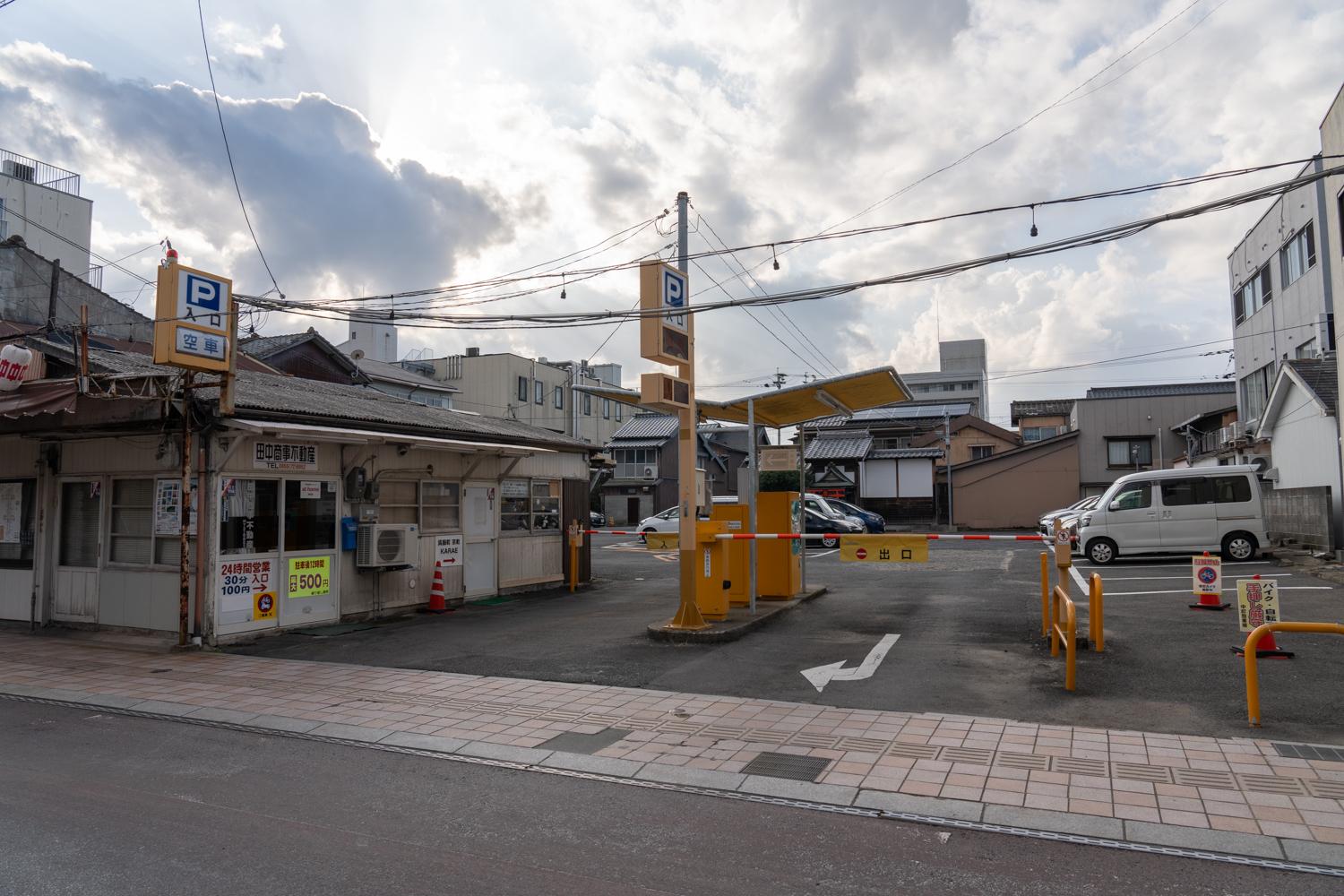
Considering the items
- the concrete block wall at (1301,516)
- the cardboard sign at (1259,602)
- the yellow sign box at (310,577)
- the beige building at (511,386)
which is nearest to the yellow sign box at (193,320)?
the yellow sign box at (310,577)

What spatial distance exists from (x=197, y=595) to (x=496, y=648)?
3.94m

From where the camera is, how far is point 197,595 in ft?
36.4

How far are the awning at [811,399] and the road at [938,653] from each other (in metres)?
3.17

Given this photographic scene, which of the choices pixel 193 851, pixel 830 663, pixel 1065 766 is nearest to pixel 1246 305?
pixel 830 663

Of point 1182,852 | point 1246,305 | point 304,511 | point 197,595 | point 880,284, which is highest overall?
point 1246,305

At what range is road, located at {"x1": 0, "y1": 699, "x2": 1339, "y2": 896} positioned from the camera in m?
4.11

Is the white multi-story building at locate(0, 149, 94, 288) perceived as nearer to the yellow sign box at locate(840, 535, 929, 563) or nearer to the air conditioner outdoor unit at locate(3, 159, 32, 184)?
the air conditioner outdoor unit at locate(3, 159, 32, 184)

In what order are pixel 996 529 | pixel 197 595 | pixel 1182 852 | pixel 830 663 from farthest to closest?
pixel 996 529, pixel 197 595, pixel 830 663, pixel 1182 852

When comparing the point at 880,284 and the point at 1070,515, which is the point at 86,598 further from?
the point at 1070,515

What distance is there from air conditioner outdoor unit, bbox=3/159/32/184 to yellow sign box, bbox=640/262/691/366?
1319 inches

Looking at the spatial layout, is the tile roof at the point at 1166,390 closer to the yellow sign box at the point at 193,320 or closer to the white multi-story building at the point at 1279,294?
the white multi-story building at the point at 1279,294

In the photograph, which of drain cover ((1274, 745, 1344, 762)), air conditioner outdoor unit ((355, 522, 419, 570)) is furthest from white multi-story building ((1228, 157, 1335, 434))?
air conditioner outdoor unit ((355, 522, 419, 570))

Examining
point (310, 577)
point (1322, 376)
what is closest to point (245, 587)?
point (310, 577)

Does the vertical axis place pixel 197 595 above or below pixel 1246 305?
below
